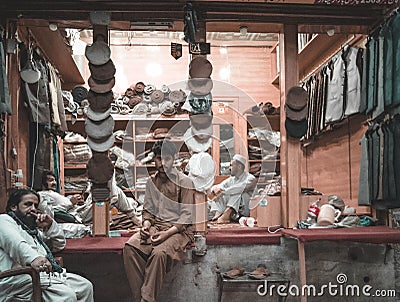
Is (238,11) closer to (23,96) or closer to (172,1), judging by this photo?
(172,1)

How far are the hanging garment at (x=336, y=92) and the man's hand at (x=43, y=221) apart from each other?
3560 millimetres

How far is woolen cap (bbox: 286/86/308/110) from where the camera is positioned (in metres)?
5.55

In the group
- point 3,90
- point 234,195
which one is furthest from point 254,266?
point 3,90

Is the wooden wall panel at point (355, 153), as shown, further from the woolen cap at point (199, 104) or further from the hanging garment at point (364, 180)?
the woolen cap at point (199, 104)

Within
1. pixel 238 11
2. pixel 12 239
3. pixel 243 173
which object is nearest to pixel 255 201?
pixel 243 173

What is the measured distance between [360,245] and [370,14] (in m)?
2.31

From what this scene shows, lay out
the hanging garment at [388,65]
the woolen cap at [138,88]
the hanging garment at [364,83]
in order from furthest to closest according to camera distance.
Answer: the woolen cap at [138,88], the hanging garment at [364,83], the hanging garment at [388,65]

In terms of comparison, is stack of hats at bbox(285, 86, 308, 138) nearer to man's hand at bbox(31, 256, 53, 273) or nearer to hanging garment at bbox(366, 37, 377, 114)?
hanging garment at bbox(366, 37, 377, 114)

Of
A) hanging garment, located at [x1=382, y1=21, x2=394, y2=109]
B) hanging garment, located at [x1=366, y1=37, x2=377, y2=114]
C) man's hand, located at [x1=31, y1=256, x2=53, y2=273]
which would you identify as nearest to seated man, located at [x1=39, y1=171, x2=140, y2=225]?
man's hand, located at [x1=31, y1=256, x2=53, y2=273]

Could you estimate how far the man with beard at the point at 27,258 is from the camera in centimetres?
374

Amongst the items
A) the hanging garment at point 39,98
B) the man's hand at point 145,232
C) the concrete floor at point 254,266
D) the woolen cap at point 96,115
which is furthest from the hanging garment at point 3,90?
the man's hand at point 145,232

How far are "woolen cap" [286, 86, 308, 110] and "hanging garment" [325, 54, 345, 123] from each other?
3.07 feet

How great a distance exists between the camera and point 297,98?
5566 mm

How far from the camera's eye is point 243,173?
7535 mm
